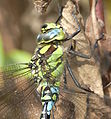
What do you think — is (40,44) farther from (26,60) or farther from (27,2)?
(27,2)

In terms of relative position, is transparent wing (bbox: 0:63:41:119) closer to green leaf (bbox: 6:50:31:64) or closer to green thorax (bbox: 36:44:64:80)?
green thorax (bbox: 36:44:64:80)

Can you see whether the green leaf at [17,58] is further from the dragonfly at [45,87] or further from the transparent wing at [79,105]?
the transparent wing at [79,105]

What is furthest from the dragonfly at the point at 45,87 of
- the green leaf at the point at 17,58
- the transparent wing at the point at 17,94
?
the green leaf at the point at 17,58

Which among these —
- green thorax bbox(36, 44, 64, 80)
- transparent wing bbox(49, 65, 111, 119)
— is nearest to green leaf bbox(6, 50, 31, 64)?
green thorax bbox(36, 44, 64, 80)

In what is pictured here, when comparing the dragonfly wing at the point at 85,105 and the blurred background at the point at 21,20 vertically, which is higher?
the blurred background at the point at 21,20

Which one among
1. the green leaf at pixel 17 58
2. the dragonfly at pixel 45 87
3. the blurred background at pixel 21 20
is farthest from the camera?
the blurred background at pixel 21 20

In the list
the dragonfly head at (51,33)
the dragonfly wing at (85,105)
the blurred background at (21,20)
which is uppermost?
the blurred background at (21,20)

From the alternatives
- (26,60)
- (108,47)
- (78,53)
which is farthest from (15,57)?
(108,47)
